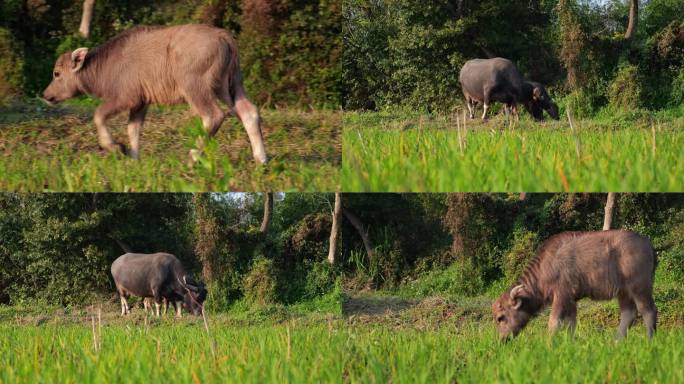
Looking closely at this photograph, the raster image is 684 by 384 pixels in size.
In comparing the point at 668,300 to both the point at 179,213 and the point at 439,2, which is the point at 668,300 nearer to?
the point at 439,2

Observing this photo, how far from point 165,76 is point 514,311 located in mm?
3970

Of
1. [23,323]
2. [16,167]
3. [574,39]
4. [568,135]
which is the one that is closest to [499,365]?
[568,135]

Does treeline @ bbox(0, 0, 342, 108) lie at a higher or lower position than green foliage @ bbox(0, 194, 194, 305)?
higher

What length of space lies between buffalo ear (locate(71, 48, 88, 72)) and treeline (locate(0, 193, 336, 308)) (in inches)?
235

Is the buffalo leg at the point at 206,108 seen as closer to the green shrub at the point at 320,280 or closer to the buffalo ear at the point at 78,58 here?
the buffalo ear at the point at 78,58

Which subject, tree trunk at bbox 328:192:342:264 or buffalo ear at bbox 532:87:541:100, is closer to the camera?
tree trunk at bbox 328:192:342:264

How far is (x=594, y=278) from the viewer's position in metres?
7.95

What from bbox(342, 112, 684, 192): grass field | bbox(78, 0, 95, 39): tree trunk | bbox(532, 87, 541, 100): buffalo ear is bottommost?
bbox(342, 112, 684, 192): grass field

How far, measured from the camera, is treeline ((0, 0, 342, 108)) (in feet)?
33.9

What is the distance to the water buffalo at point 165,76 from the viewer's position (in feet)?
23.6

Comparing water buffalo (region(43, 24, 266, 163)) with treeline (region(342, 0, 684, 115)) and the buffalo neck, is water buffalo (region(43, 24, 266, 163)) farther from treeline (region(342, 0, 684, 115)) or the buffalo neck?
treeline (region(342, 0, 684, 115))

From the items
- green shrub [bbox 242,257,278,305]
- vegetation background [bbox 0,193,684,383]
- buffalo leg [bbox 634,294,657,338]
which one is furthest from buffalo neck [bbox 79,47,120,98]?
green shrub [bbox 242,257,278,305]

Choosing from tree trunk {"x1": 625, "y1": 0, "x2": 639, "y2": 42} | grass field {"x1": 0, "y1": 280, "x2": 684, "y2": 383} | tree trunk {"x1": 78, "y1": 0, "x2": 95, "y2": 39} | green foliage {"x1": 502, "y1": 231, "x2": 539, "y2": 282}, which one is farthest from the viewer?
tree trunk {"x1": 625, "y1": 0, "x2": 639, "y2": 42}

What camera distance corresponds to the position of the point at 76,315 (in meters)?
A: 13.0
